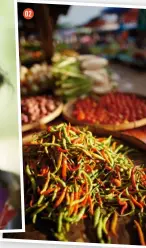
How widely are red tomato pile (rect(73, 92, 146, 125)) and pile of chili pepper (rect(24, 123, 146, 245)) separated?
0.24 ft

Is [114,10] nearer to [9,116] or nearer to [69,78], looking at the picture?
[69,78]

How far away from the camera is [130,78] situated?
4.00 ft

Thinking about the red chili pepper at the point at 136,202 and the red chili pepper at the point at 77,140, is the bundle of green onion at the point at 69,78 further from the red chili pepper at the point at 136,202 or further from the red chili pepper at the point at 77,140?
the red chili pepper at the point at 136,202

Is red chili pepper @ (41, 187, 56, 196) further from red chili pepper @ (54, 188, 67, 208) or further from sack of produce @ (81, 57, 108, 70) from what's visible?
sack of produce @ (81, 57, 108, 70)

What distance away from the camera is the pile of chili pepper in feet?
3.87

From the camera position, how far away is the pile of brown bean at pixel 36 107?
1.21 meters

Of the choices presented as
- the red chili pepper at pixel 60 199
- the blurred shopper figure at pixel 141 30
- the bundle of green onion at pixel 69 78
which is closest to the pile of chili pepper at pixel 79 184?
the red chili pepper at pixel 60 199

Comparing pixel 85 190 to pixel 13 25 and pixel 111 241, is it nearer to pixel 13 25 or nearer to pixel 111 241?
pixel 111 241

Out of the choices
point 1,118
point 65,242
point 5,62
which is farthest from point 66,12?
point 65,242

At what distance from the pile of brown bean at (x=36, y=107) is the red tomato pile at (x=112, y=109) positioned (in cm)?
8

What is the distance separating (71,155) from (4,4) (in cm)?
48

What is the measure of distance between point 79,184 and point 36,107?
266 mm

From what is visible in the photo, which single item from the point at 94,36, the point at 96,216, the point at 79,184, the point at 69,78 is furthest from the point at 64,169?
the point at 94,36

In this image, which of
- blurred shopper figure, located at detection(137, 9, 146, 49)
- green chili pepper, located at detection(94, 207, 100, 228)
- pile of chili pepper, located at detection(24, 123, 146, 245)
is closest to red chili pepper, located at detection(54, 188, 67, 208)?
pile of chili pepper, located at detection(24, 123, 146, 245)
